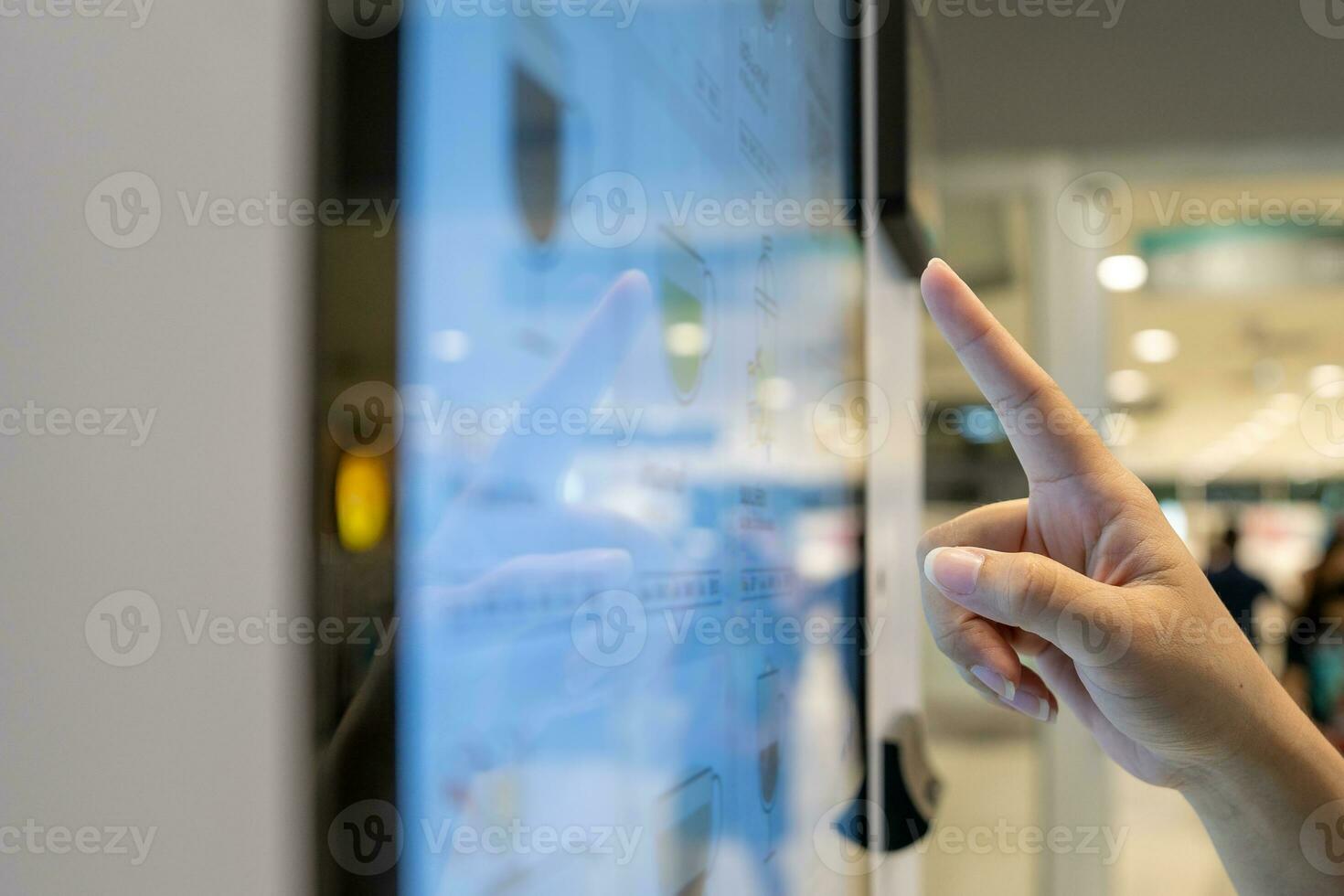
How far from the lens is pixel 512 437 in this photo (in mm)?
536

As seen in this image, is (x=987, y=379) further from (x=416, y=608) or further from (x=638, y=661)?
(x=416, y=608)

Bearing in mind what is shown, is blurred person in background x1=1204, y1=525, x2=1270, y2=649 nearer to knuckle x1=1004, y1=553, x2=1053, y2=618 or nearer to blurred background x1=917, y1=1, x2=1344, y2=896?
blurred background x1=917, y1=1, x2=1344, y2=896

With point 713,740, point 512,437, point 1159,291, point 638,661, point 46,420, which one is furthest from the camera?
point 1159,291

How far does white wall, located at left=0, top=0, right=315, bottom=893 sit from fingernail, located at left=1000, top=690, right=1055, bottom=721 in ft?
2.14

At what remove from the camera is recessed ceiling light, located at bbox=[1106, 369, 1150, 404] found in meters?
3.36

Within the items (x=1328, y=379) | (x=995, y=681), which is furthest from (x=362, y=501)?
(x=1328, y=379)

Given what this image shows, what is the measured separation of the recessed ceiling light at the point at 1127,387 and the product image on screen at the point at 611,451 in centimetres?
233

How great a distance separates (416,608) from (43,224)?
19cm

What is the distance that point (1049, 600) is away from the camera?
2.25ft

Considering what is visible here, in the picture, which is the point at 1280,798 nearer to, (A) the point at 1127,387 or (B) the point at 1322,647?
(B) the point at 1322,647

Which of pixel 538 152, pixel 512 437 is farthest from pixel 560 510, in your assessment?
pixel 538 152

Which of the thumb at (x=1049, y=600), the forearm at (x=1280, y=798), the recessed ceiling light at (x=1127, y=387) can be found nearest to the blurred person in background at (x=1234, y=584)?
the recessed ceiling light at (x=1127, y=387)

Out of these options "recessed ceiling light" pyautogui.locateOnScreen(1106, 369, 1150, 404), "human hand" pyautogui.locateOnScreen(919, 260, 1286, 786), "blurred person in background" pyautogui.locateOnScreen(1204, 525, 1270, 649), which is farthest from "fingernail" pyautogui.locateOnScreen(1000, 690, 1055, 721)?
"blurred person in background" pyautogui.locateOnScreen(1204, 525, 1270, 649)

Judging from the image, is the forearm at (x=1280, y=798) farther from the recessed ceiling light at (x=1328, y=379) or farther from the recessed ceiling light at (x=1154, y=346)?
the recessed ceiling light at (x=1328, y=379)
